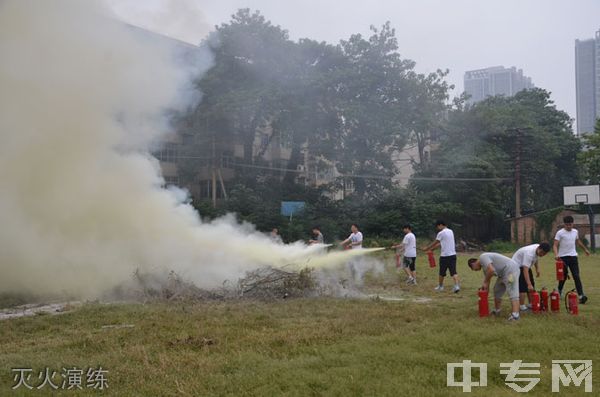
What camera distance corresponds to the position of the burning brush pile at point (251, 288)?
10.8 meters

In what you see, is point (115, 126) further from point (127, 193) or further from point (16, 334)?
point (16, 334)

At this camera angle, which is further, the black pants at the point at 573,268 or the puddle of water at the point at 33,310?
the black pants at the point at 573,268

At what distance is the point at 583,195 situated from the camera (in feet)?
103

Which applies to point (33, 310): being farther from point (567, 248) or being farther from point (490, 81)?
point (490, 81)

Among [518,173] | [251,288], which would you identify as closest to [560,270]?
[251,288]

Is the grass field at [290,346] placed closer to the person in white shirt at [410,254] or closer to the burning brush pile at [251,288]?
the burning brush pile at [251,288]

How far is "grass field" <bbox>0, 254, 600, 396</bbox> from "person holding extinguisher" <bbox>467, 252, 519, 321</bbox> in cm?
38

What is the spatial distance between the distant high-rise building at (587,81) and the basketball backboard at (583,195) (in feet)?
79.5

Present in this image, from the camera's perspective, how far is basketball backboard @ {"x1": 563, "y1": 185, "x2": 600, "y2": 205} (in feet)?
102

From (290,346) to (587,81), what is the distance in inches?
2224

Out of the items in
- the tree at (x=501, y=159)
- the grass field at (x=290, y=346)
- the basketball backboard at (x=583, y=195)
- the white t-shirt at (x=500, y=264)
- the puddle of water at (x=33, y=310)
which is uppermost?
the tree at (x=501, y=159)

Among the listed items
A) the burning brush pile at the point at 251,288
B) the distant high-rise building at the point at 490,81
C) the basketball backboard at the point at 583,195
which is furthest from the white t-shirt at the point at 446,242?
the distant high-rise building at the point at 490,81

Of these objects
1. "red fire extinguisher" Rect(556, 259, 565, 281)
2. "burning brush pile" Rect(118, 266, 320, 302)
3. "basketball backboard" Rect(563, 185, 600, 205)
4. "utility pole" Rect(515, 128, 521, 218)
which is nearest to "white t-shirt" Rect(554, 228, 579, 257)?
"red fire extinguisher" Rect(556, 259, 565, 281)

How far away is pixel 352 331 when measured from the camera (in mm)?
7305
